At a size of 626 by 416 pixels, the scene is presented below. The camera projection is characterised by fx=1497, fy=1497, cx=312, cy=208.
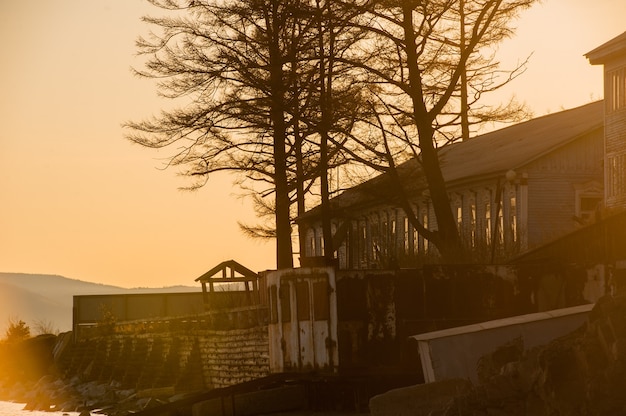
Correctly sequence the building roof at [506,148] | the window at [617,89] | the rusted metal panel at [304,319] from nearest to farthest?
1. the rusted metal panel at [304,319]
2. the building roof at [506,148]
3. the window at [617,89]

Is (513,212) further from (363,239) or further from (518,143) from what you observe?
(363,239)

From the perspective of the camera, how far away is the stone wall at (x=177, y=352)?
3428 cm

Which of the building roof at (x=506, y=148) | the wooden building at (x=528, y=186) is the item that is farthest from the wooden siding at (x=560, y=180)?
the building roof at (x=506, y=148)

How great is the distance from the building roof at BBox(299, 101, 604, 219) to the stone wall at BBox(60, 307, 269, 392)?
5.20 meters

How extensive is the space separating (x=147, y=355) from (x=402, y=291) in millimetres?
22158

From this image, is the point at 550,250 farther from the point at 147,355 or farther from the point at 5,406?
the point at 5,406

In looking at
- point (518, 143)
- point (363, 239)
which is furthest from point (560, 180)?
point (363, 239)

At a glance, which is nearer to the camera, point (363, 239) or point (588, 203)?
point (588, 203)

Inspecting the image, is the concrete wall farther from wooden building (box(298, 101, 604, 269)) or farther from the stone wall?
wooden building (box(298, 101, 604, 269))

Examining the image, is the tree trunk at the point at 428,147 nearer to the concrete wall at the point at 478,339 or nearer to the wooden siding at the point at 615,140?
the wooden siding at the point at 615,140

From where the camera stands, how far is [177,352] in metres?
44.0

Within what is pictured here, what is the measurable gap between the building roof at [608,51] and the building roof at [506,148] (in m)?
2.77

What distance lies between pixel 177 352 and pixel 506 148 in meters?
15.6

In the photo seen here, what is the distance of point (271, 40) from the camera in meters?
43.2
